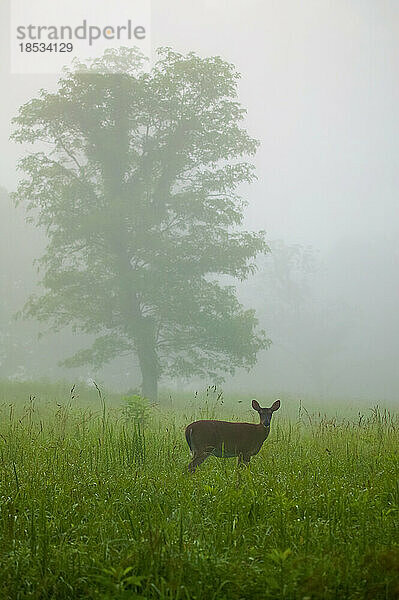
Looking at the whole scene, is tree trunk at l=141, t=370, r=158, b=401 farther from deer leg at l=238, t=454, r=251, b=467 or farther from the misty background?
deer leg at l=238, t=454, r=251, b=467

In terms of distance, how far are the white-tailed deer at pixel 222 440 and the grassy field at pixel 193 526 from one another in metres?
0.13

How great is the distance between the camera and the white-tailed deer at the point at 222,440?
6.46 m

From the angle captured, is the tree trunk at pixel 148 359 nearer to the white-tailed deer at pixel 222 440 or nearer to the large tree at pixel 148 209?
the large tree at pixel 148 209

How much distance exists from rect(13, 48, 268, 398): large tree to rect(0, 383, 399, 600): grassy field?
1090 centimetres

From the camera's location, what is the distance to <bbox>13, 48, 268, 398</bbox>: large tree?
17.6 m

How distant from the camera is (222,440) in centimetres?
655

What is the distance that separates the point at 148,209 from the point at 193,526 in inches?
576

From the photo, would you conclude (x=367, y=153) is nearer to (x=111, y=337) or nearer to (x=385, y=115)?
(x=385, y=115)

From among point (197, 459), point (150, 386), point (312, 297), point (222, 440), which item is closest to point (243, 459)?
point (222, 440)

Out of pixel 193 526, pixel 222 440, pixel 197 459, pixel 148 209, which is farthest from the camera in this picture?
pixel 148 209

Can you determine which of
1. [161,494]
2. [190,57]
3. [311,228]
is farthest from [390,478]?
[311,228]

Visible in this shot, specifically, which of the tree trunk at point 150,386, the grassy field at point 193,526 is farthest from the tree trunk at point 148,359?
the grassy field at point 193,526

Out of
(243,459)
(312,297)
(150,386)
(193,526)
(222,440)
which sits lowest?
(193,526)

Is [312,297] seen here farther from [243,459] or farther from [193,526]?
[193,526]
